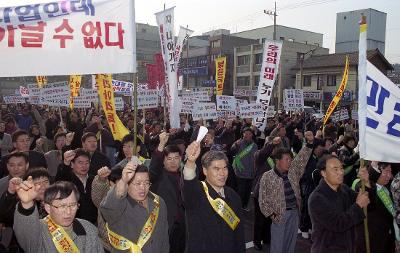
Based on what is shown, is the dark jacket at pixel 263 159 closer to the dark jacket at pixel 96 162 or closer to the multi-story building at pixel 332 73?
the dark jacket at pixel 96 162

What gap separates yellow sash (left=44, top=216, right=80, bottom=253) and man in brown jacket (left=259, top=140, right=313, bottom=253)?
2988 mm

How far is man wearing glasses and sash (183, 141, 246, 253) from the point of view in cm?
319

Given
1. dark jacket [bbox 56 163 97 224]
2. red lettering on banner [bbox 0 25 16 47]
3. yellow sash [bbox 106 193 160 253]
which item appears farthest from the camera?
dark jacket [bbox 56 163 97 224]

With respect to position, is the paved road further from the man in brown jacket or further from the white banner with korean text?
the white banner with korean text

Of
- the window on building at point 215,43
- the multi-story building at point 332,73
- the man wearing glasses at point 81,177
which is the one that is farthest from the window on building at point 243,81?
the man wearing glasses at point 81,177

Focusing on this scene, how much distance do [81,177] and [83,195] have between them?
0.81 ft

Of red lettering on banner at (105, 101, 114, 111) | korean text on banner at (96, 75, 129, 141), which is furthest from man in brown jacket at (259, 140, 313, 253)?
red lettering on banner at (105, 101, 114, 111)

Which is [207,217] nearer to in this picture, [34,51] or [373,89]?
[373,89]

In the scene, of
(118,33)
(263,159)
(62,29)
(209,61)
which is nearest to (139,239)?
(118,33)

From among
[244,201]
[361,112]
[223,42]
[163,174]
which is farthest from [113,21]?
[223,42]

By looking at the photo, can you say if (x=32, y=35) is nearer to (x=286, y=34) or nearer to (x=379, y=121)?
(x=379, y=121)

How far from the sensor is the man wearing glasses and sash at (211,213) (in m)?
3.19

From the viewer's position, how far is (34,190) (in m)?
2.58

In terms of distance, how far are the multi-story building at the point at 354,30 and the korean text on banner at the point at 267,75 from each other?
41.3m
